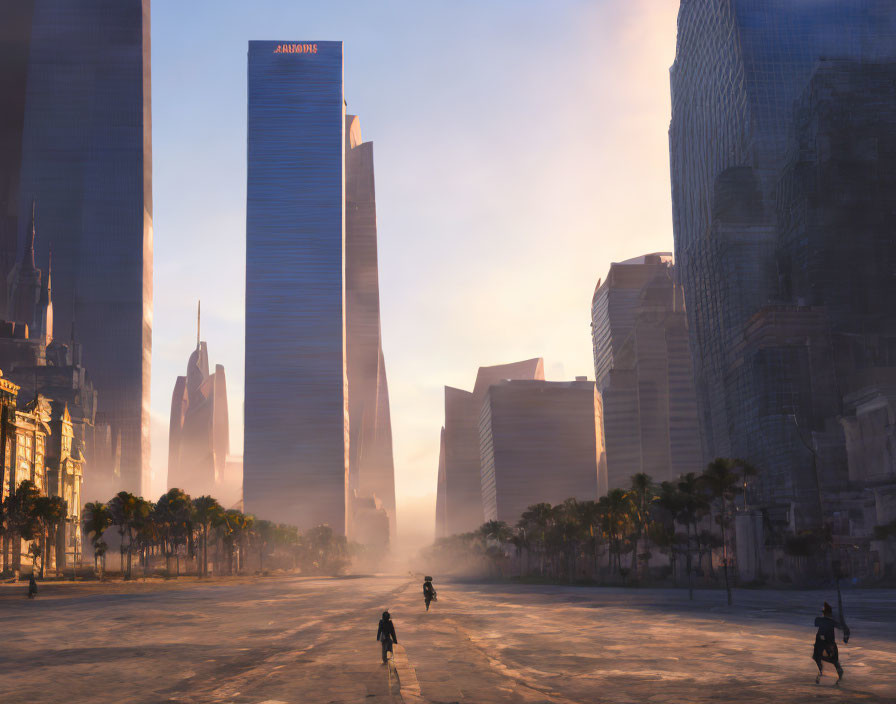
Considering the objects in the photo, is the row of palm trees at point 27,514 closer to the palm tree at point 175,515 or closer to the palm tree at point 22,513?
the palm tree at point 22,513

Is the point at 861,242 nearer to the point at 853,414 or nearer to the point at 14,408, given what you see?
the point at 853,414

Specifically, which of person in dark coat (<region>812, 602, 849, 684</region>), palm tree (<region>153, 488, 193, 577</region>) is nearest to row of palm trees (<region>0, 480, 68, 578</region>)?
palm tree (<region>153, 488, 193, 577</region>)

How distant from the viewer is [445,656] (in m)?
34.3

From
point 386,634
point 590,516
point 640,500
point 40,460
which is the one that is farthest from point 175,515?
point 386,634

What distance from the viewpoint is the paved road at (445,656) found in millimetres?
25484

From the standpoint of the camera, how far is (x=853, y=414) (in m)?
179

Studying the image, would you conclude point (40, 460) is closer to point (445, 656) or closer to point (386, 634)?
point (445, 656)

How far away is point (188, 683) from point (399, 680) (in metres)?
6.68

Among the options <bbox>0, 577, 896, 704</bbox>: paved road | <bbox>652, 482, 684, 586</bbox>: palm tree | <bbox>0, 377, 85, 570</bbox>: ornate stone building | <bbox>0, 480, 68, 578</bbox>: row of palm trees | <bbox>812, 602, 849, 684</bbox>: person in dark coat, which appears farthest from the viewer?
<bbox>0, 377, 85, 570</bbox>: ornate stone building

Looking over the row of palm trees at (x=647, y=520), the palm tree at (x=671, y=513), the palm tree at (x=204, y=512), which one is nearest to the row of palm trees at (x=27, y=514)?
the palm tree at (x=204, y=512)

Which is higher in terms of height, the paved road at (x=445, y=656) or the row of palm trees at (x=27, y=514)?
the row of palm trees at (x=27, y=514)

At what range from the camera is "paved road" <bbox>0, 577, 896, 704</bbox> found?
2548 centimetres

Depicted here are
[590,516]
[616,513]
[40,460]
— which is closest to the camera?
[616,513]

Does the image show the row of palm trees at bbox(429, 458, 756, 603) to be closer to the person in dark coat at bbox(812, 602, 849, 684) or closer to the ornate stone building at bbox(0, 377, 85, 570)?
the person in dark coat at bbox(812, 602, 849, 684)
